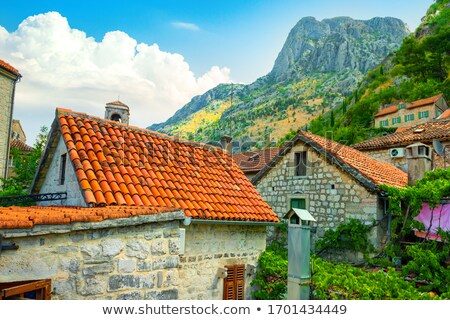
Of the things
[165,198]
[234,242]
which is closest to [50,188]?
[165,198]

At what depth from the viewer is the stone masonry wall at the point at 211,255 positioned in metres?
6.80

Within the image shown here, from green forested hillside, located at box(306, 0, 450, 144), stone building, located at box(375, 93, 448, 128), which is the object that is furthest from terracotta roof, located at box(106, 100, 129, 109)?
stone building, located at box(375, 93, 448, 128)

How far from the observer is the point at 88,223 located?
389 cm

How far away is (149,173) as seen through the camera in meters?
7.38

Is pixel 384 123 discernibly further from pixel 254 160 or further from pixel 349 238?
pixel 349 238

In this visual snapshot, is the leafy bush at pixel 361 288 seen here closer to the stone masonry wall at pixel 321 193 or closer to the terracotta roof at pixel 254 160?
the stone masonry wall at pixel 321 193

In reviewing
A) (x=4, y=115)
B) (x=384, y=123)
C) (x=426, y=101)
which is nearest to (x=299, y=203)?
Answer: (x=4, y=115)

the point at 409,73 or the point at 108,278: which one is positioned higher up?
the point at 409,73

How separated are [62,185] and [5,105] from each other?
1864 cm

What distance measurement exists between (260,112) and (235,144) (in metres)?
29.7

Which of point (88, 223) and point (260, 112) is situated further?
point (260, 112)

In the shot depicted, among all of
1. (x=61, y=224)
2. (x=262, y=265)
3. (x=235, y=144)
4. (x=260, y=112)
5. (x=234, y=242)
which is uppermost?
(x=260, y=112)

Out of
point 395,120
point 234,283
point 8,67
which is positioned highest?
point 395,120
